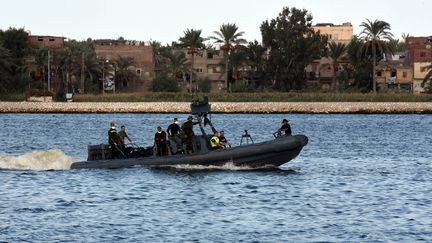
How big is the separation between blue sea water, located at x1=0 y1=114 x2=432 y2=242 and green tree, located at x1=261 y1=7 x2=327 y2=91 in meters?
80.1

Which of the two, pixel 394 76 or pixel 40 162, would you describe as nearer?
pixel 40 162

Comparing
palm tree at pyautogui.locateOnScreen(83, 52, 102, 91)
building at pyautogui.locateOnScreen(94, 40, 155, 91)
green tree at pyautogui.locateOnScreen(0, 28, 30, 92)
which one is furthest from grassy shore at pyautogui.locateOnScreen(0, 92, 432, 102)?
building at pyautogui.locateOnScreen(94, 40, 155, 91)

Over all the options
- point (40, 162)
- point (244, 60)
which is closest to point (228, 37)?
point (244, 60)

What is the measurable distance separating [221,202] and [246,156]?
6401 mm

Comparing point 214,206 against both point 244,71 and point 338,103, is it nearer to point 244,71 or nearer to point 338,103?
point 338,103

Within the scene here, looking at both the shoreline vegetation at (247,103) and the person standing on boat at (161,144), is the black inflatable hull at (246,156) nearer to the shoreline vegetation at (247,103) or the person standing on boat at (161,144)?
the person standing on boat at (161,144)

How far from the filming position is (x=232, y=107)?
13688 cm

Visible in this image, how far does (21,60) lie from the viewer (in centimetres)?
14325

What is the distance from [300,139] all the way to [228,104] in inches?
3769

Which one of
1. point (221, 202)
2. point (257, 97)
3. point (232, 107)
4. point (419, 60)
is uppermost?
point (419, 60)

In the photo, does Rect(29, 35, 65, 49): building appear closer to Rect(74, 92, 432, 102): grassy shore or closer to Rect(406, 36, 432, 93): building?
Rect(74, 92, 432, 102): grassy shore

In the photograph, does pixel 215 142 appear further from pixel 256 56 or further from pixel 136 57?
pixel 136 57

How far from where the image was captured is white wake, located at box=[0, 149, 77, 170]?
4597 cm

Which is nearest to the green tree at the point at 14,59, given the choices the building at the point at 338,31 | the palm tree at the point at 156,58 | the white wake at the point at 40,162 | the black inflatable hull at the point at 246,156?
the palm tree at the point at 156,58
